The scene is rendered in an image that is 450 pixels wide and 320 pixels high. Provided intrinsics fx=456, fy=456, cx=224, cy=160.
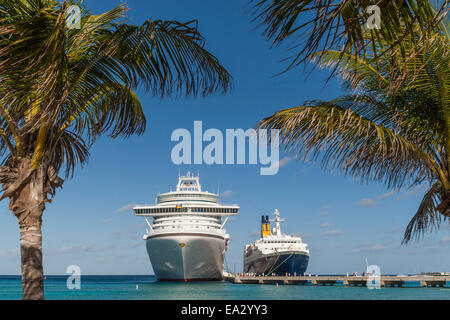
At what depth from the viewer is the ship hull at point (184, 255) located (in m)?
48.6

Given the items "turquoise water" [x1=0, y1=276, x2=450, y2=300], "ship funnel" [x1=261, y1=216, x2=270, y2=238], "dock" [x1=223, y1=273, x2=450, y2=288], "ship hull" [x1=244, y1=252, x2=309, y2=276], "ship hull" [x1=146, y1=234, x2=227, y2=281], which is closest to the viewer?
"turquoise water" [x1=0, y1=276, x2=450, y2=300]

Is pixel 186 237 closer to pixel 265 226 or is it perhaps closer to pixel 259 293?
pixel 259 293

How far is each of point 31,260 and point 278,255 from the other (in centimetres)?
6475

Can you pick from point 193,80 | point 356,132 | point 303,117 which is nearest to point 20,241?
point 193,80

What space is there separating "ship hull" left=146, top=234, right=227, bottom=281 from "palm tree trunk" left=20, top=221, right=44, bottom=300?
43459 mm

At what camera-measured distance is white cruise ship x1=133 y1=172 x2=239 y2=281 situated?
1922 inches

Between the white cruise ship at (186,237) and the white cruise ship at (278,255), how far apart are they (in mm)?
12521

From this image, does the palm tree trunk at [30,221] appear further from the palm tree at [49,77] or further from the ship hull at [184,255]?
the ship hull at [184,255]

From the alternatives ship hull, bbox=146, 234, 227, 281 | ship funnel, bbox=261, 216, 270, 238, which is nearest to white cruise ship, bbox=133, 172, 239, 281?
ship hull, bbox=146, 234, 227, 281

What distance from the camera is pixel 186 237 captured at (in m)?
48.2

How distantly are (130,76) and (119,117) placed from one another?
1.14 m

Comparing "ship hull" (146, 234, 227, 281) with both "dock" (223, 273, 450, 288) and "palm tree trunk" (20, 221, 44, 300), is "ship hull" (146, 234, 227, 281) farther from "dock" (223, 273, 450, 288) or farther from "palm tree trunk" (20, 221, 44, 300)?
"palm tree trunk" (20, 221, 44, 300)

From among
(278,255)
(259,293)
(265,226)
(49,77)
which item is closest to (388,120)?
(49,77)
